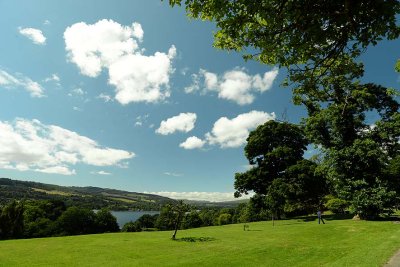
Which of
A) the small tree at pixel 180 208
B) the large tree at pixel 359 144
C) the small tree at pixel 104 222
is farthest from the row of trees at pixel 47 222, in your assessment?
the large tree at pixel 359 144

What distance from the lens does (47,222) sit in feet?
273

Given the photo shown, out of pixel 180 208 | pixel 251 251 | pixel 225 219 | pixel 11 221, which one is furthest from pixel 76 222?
pixel 251 251

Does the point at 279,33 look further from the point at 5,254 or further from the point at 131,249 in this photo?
the point at 5,254

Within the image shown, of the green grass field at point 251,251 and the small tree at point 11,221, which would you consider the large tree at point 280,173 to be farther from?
the small tree at point 11,221

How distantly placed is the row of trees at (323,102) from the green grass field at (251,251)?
7.80 meters

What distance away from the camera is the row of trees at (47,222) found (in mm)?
71125

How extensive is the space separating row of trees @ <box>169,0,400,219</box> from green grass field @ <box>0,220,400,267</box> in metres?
7.80

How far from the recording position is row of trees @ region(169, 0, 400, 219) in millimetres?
8453

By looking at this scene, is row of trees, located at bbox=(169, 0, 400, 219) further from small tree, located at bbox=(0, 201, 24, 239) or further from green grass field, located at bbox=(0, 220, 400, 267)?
small tree, located at bbox=(0, 201, 24, 239)

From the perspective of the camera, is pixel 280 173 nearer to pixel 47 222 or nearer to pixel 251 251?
pixel 251 251

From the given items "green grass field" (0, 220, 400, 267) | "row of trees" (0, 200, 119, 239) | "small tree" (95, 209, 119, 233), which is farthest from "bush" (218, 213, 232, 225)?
"green grass field" (0, 220, 400, 267)


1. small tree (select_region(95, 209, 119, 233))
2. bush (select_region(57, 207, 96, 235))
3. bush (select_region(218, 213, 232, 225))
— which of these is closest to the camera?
bush (select_region(57, 207, 96, 235))

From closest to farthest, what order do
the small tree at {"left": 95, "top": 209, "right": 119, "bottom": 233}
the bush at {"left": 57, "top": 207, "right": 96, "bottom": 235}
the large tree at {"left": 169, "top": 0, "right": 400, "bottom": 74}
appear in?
the large tree at {"left": 169, "top": 0, "right": 400, "bottom": 74}
the bush at {"left": 57, "top": 207, "right": 96, "bottom": 235}
the small tree at {"left": 95, "top": 209, "right": 119, "bottom": 233}

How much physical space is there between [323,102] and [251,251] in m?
24.8
